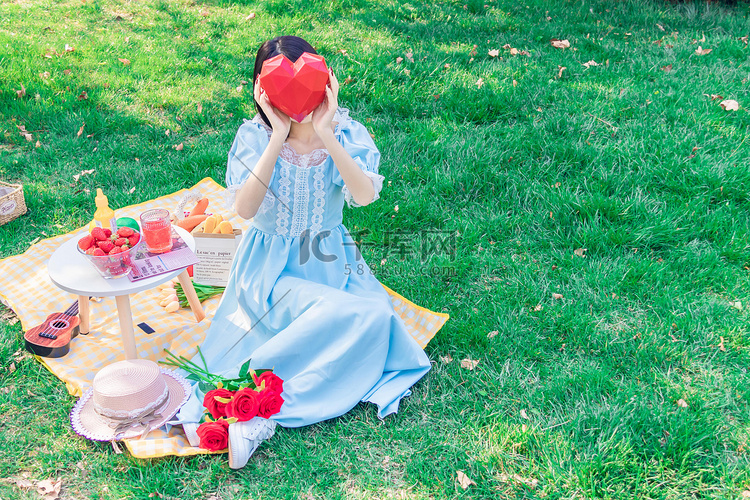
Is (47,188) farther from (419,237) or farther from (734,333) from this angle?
(734,333)

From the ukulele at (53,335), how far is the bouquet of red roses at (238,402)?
39.2 inches

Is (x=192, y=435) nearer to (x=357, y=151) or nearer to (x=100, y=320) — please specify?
(x=100, y=320)

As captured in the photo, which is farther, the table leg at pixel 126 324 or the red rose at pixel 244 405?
the table leg at pixel 126 324

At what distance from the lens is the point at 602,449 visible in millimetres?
2699

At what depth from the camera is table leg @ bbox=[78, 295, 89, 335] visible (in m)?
3.48

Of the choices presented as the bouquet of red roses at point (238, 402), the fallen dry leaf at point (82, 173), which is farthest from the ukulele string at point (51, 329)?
the fallen dry leaf at point (82, 173)

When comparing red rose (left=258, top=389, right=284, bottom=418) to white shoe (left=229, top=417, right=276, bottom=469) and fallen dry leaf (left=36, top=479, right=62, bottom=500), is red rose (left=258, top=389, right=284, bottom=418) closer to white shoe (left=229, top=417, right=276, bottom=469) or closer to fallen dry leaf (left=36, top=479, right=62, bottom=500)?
white shoe (left=229, top=417, right=276, bottom=469)

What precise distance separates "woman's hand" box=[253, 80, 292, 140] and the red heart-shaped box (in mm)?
39

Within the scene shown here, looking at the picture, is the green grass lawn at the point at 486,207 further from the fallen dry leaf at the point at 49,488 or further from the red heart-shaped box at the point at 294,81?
the red heart-shaped box at the point at 294,81

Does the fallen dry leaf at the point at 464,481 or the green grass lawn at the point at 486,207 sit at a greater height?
the green grass lawn at the point at 486,207

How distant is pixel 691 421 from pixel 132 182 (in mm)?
4418

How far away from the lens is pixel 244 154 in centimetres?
313

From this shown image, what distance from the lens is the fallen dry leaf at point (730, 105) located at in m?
5.22

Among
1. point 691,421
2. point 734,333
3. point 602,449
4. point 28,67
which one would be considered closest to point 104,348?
point 602,449
